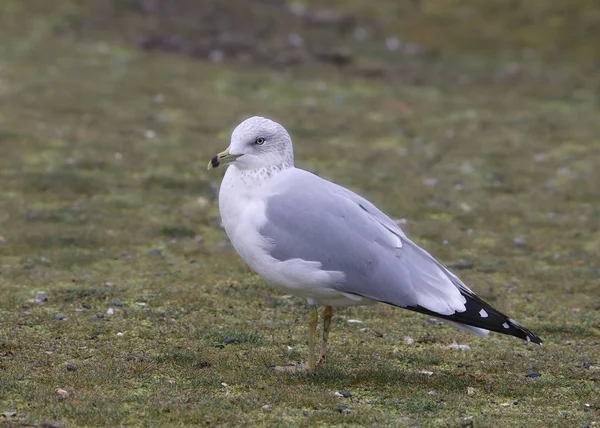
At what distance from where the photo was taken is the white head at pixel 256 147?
6121 mm

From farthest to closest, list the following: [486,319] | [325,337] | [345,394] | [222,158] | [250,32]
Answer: [250,32] → [325,337] → [222,158] → [345,394] → [486,319]

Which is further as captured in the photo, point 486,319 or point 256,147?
point 256,147

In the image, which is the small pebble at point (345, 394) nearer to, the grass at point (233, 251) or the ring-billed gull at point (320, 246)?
the grass at point (233, 251)

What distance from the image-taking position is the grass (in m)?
5.82

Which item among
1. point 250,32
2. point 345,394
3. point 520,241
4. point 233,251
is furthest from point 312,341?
point 250,32

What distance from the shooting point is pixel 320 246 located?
5.95 meters

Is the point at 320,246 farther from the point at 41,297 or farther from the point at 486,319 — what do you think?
the point at 41,297

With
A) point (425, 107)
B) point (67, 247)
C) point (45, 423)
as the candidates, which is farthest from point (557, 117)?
point (45, 423)

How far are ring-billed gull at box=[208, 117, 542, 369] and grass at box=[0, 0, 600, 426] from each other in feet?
1.73

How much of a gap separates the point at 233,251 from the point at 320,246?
3187 mm

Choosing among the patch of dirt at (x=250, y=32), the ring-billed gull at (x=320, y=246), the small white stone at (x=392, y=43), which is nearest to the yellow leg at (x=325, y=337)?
the ring-billed gull at (x=320, y=246)

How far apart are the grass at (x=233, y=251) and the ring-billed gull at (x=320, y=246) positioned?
1.73 ft

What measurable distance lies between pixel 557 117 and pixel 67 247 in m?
8.52

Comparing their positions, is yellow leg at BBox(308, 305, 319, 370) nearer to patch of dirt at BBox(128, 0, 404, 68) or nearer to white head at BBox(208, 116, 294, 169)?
white head at BBox(208, 116, 294, 169)
